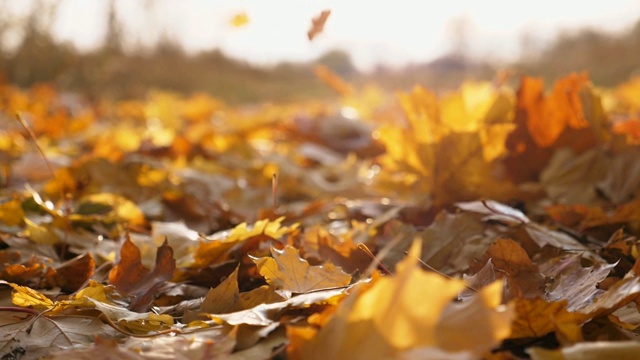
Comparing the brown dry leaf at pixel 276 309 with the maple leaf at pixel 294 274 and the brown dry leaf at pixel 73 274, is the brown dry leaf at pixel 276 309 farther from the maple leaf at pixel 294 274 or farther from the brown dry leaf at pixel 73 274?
the brown dry leaf at pixel 73 274

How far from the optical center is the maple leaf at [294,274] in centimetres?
71

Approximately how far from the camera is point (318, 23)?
91 centimetres

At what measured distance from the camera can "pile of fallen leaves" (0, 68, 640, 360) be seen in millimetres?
513

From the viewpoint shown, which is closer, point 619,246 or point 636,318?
point 636,318

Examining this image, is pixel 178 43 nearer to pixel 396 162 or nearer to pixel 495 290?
pixel 396 162

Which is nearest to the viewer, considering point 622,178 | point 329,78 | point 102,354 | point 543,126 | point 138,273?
point 102,354

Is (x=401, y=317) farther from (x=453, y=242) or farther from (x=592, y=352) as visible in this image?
(x=453, y=242)

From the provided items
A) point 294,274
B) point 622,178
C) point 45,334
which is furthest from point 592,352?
point 622,178

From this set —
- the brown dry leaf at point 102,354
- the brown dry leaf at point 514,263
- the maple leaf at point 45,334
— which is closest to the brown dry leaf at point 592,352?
the brown dry leaf at point 514,263

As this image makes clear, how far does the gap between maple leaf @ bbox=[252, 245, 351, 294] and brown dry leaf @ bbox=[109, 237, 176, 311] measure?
0.55 feet

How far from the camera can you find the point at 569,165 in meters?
1.29

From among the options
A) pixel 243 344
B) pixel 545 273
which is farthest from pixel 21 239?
pixel 545 273

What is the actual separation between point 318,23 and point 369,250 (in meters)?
0.37

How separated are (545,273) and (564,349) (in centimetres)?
32
